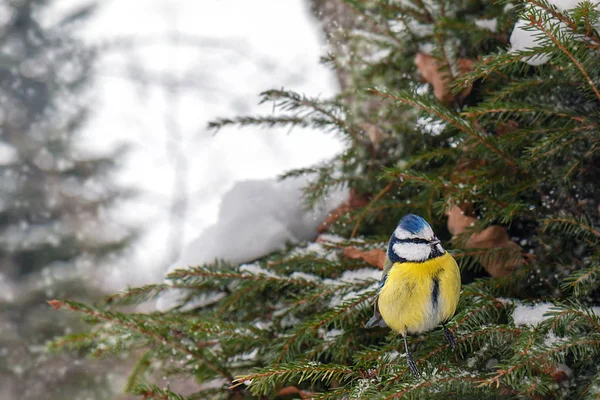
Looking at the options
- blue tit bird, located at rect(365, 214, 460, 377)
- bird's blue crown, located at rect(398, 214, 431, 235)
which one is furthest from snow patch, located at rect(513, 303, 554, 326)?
bird's blue crown, located at rect(398, 214, 431, 235)

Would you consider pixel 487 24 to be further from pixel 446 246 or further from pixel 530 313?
pixel 530 313

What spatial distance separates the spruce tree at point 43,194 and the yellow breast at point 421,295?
4.18 meters

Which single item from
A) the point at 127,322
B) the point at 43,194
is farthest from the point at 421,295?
the point at 43,194

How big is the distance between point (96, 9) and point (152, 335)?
563cm

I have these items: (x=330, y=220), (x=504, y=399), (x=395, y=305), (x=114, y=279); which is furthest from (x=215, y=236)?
(x=114, y=279)

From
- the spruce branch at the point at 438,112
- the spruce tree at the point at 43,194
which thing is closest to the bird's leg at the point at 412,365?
the spruce branch at the point at 438,112

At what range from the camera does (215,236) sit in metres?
1.58

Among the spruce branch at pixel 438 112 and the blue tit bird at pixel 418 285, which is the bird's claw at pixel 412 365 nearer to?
the blue tit bird at pixel 418 285

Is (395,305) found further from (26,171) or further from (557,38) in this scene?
(26,171)

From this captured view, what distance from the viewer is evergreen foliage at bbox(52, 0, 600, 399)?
80cm

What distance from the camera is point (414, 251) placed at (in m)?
0.93

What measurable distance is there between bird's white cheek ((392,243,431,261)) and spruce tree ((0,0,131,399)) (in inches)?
165

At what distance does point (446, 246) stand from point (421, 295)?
0.33 meters

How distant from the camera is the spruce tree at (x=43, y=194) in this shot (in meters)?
4.71
